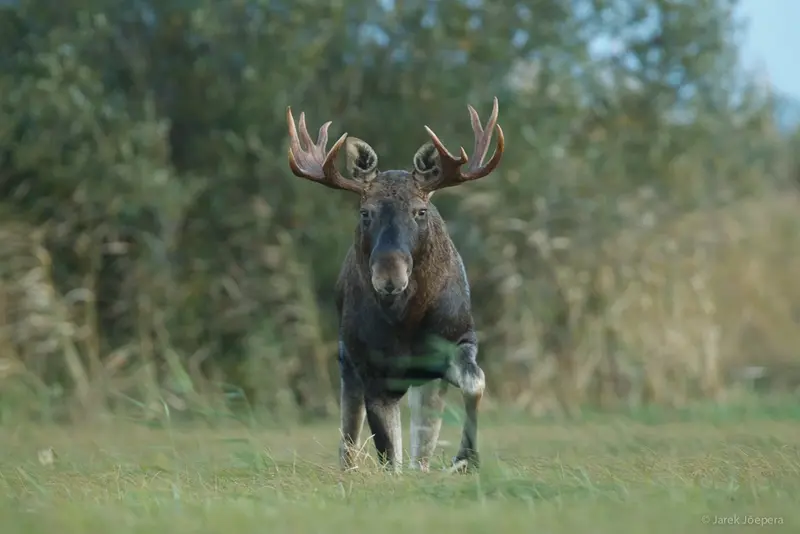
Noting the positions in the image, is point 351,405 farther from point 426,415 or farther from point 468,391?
point 468,391

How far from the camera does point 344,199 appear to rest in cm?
1468

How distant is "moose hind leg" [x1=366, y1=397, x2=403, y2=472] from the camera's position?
7.86 meters

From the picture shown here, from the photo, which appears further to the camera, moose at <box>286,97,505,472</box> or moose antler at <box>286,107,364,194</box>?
moose antler at <box>286,107,364,194</box>

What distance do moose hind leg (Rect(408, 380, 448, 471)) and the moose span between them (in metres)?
0.04

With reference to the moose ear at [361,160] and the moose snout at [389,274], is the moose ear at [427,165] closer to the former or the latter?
the moose ear at [361,160]

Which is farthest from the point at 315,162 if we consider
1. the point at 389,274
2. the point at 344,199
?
the point at 344,199

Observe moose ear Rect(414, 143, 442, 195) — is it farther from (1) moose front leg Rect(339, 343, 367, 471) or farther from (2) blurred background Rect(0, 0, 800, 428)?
(2) blurred background Rect(0, 0, 800, 428)

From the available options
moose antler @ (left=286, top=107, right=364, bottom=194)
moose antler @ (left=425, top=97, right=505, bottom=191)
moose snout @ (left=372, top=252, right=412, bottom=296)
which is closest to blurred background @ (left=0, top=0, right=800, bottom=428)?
moose antler @ (left=286, top=107, right=364, bottom=194)

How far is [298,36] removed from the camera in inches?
564

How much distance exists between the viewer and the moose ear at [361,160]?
8211 millimetres

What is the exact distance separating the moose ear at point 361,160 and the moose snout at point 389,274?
0.86m

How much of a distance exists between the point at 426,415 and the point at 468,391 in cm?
96

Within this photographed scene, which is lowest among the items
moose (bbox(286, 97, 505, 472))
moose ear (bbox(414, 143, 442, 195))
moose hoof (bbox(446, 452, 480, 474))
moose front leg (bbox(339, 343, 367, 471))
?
moose hoof (bbox(446, 452, 480, 474))

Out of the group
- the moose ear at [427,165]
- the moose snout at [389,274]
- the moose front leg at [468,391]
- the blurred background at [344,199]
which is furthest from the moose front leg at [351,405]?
the blurred background at [344,199]
